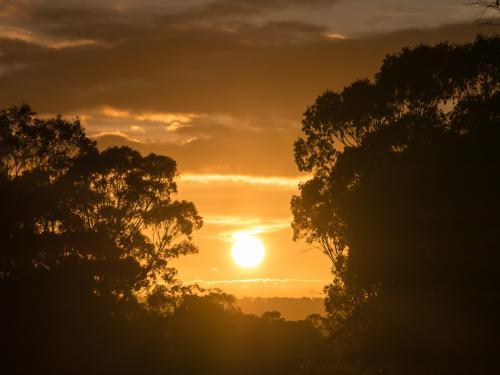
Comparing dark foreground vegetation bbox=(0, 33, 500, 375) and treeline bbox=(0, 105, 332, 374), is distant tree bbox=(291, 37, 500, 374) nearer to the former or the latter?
dark foreground vegetation bbox=(0, 33, 500, 375)

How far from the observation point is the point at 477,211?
30156mm

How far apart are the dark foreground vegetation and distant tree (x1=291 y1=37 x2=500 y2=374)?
76mm

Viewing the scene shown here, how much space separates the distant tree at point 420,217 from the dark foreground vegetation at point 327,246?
0.25ft

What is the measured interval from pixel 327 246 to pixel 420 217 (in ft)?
34.5

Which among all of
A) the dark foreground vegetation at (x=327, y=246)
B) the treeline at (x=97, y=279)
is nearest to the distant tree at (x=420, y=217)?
the dark foreground vegetation at (x=327, y=246)

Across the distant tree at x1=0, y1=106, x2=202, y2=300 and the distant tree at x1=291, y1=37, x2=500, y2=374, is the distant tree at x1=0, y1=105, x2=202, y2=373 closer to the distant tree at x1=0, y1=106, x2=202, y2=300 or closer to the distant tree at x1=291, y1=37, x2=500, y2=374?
the distant tree at x1=0, y1=106, x2=202, y2=300

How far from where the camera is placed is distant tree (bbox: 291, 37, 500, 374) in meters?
30.2

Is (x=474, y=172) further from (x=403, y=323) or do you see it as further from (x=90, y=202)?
(x=90, y=202)

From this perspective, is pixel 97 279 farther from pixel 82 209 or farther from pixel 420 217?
pixel 420 217

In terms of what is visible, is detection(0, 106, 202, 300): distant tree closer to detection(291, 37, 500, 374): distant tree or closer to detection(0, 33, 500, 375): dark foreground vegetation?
detection(0, 33, 500, 375): dark foreground vegetation

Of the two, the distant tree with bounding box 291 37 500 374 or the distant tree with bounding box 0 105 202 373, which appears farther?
the distant tree with bounding box 0 105 202 373

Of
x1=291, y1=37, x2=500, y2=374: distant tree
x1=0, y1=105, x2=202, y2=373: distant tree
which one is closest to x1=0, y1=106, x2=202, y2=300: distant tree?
x1=0, y1=105, x2=202, y2=373: distant tree

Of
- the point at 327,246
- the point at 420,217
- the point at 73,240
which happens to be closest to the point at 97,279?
the point at 73,240

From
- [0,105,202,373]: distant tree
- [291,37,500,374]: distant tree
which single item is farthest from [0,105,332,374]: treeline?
[291,37,500,374]: distant tree
